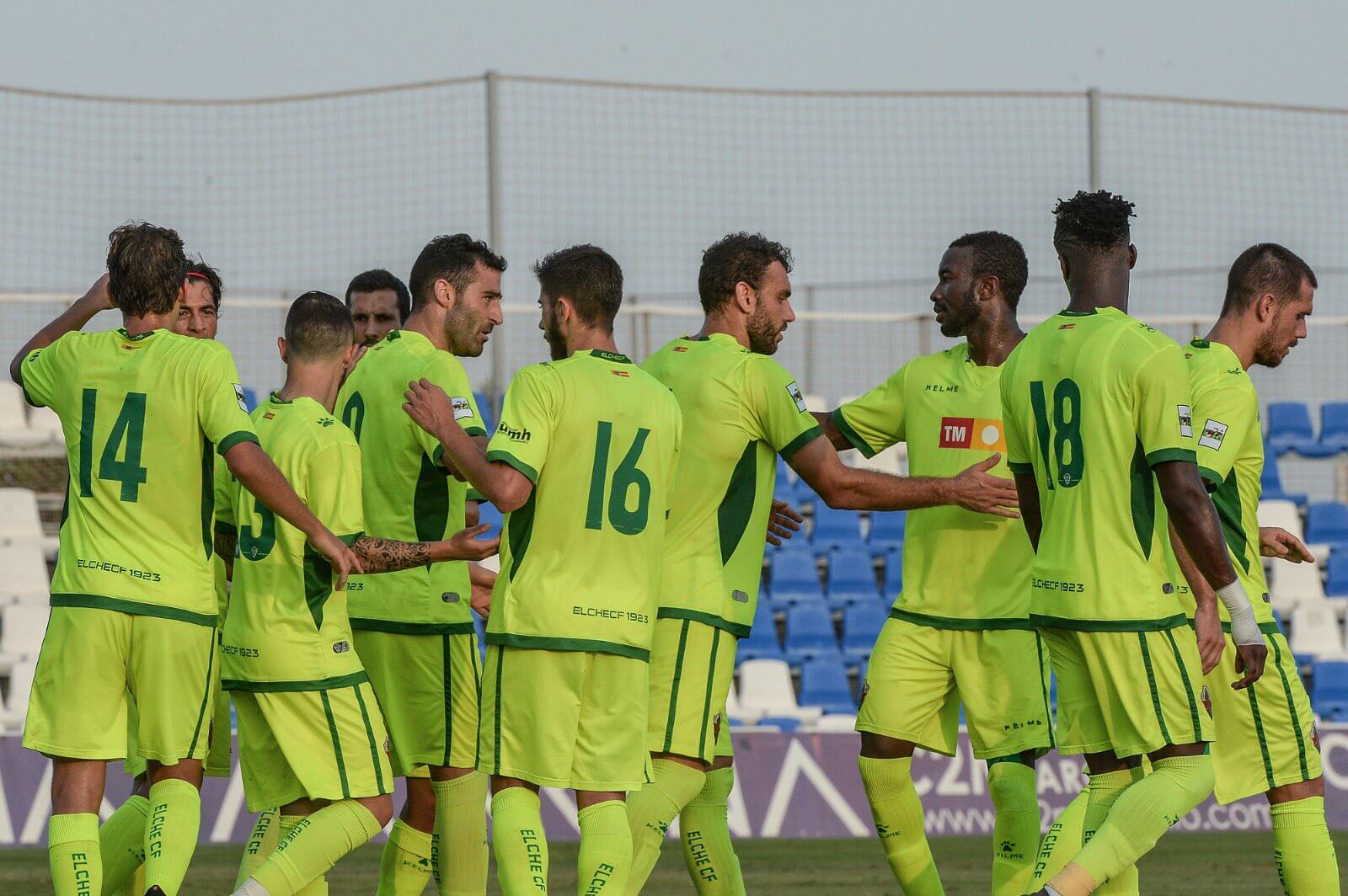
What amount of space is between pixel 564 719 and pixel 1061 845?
1662 mm

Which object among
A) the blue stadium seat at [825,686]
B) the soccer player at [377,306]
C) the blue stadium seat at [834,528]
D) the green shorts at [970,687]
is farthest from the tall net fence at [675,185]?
the green shorts at [970,687]

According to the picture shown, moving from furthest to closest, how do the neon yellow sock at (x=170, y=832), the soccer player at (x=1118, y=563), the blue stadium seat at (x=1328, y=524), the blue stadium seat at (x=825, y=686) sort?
the blue stadium seat at (x=1328, y=524) < the blue stadium seat at (x=825, y=686) < the neon yellow sock at (x=170, y=832) < the soccer player at (x=1118, y=563)

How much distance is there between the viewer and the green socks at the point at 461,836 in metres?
6.79

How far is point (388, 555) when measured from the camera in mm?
6254

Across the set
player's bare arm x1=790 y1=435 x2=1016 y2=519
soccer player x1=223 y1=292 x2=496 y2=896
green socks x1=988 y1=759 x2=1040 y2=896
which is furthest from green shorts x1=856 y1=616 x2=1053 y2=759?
soccer player x1=223 y1=292 x2=496 y2=896

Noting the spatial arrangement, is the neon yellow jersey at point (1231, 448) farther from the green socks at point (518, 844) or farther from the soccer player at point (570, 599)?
the green socks at point (518, 844)

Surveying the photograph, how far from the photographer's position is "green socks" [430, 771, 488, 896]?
679cm

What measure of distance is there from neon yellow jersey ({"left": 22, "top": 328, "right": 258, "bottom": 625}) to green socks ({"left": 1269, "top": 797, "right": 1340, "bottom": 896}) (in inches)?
152

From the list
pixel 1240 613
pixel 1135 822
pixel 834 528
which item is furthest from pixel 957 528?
pixel 834 528

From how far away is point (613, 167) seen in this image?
1428 centimetres

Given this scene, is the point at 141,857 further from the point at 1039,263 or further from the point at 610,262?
the point at 1039,263

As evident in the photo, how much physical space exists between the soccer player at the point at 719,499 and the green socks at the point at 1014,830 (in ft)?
3.37

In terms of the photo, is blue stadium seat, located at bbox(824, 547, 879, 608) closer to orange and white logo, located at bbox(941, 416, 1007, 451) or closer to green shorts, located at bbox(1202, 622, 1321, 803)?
orange and white logo, located at bbox(941, 416, 1007, 451)

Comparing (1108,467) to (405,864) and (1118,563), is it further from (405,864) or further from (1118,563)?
(405,864)
